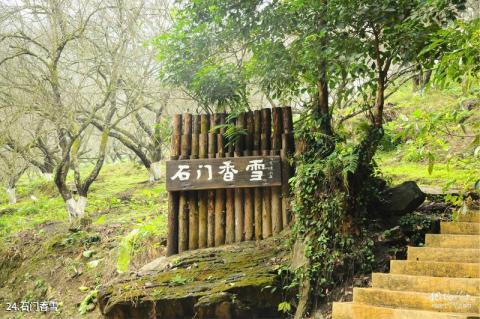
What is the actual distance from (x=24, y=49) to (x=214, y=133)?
5.45 m

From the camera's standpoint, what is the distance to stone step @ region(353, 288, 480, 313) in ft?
12.3

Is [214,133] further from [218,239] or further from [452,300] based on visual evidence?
[452,300]

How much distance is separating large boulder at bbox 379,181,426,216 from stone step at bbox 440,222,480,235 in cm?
63

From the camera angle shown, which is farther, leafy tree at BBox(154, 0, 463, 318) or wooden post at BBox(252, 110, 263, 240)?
wooden post at BBox(252, 110, 263, 240)

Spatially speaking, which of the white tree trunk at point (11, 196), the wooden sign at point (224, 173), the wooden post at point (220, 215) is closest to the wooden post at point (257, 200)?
the wooden sign at point (224, 173)

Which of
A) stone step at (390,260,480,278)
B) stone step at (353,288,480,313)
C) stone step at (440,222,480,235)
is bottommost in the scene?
stone step at (353,288,480,313)

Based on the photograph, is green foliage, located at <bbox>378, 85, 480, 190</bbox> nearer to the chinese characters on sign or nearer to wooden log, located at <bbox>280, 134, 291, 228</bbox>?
wooden log, located at <bbox>280, 134, 291, 228</bbox>

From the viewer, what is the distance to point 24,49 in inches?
385

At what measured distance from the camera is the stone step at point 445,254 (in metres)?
4.43

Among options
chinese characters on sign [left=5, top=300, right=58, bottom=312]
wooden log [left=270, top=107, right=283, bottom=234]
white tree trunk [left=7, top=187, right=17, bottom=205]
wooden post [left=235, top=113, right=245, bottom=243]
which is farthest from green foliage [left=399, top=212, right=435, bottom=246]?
white tree trunk [left=7, top=187, right=17, bottom=205]

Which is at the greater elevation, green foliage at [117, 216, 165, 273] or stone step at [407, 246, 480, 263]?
stone step at [407, 246, 480, 263]

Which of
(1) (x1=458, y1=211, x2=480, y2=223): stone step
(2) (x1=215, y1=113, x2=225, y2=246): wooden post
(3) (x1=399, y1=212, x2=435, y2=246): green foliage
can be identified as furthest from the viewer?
(2) (x1=215, y1=113, x2=225, y2=246): wooden post

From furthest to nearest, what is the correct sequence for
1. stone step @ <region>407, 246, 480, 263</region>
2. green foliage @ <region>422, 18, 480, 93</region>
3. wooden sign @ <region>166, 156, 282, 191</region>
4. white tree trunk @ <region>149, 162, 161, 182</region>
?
white tree trunk @ <region>149, 162, 161, 182</region>, wooden sign @ <region>166, 156, 282, 191</region>, stone step @ <region>407, 246, 480, 263</region>, green foliage @ <region>422, 18, 480, 93</region>

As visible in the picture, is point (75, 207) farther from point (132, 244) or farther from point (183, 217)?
point (183, 217)
